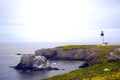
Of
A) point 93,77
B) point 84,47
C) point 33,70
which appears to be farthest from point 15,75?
point 84,47

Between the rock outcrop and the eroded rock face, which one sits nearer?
the eroded rock face

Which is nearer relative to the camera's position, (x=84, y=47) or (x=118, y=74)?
(x=118, y=74)

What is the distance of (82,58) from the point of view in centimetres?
14150

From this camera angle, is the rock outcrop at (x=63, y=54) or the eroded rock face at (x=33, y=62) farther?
the rock outcrop at (x=63, y=54)

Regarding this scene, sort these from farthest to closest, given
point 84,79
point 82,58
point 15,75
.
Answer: point 82,58 < point 15,75 < point 84,79

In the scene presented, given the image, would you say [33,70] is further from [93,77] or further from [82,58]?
[93,77]

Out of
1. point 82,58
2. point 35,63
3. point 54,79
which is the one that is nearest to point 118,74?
point 54,79

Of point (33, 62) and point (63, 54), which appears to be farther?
point (63, 54)

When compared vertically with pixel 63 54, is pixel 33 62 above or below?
below

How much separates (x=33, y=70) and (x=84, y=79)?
195ft

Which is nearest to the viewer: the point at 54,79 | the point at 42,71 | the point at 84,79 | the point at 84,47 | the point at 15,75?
the point at 84,79

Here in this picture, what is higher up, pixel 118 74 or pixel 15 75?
pixel 118 74

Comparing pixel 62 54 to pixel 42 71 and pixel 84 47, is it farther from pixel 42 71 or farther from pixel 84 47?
pixel 42 71

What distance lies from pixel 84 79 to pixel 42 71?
5623 centimetres
